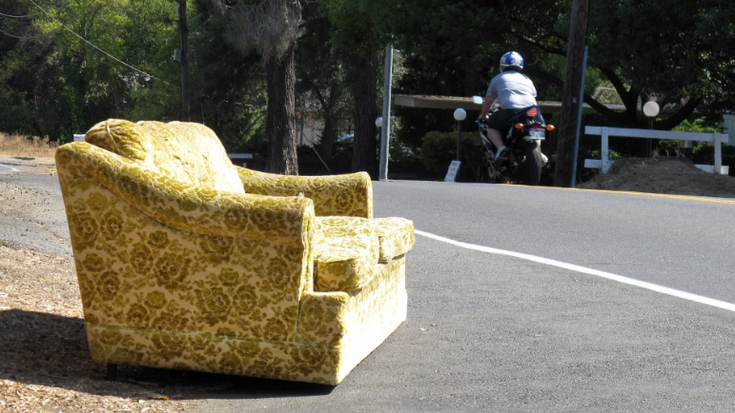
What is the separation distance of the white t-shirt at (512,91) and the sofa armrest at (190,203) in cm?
1124

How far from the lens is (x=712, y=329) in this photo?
6.15 meters

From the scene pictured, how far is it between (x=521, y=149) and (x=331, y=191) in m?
9.89

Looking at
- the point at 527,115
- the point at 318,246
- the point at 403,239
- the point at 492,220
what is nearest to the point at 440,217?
the point at 492,220

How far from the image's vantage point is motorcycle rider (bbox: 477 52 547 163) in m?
15.9

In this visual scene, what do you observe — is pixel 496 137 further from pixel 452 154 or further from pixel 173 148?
pixel 452 154

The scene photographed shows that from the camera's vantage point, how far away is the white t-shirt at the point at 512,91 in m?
15.9

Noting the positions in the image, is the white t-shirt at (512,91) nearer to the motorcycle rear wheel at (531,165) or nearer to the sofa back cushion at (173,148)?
the motorcycle rear wheel at (531,165)

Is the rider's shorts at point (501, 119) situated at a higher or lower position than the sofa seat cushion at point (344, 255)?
higher

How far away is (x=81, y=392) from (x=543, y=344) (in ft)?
8.32

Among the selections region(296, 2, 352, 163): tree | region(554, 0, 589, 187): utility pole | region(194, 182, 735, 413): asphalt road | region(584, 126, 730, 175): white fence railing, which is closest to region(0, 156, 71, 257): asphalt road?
region(194, 182, 735, 413): asphalt road

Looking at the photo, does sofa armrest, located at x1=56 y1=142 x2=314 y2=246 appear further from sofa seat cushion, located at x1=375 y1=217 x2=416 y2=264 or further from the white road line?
the white road line

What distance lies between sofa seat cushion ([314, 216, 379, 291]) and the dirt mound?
1512 centimetres

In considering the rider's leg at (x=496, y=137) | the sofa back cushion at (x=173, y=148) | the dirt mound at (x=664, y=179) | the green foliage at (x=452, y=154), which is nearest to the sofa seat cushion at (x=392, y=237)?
the sofa back cushion at (x=173, y=148)

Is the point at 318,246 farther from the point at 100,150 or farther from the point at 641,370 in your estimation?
the point at 641,370
